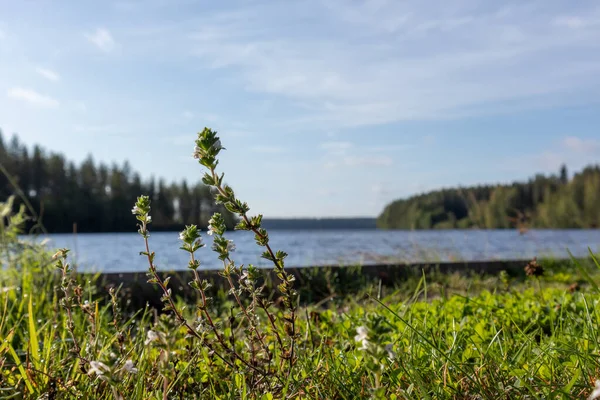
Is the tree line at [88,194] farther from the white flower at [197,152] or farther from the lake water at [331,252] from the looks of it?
the white flower at [197,152]

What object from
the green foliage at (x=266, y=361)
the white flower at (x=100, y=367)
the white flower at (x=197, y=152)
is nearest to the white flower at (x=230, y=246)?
the green foliage at (x=266, y=361)

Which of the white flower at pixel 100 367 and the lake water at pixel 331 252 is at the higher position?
the white flower at pixel 100 367

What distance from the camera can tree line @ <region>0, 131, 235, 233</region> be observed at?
4212 cm

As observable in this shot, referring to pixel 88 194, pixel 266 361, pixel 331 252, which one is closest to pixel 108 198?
pixel 88 194

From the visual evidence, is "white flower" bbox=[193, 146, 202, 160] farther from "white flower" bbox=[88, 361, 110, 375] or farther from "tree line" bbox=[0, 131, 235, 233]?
"tree line" bbox=[0, 131, 235, 233]

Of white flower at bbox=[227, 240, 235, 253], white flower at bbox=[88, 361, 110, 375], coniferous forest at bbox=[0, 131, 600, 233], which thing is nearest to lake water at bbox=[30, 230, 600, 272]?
white flower at bbox=[227, 240, 235, 253]

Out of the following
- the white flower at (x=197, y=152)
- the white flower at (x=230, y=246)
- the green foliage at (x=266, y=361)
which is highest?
the white flower at (x=197, y=152)

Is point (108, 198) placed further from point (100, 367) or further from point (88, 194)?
point (100, 367)

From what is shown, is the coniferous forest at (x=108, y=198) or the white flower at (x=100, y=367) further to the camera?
the coniferous forest at (x=108, y=198)

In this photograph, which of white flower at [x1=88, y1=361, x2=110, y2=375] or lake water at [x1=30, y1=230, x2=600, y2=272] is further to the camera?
lake water at [x1=30, y1=230, x2=600, y2=272]

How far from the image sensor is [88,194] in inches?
1850

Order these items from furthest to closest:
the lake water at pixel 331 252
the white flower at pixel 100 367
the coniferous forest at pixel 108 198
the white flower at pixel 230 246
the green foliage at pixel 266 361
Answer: the coniferous forest at pixel 108 198
the lake water at pixel 331 252
the white flower at pixel 230 246
the green foliage at pixel 266 361
the white flower at pixel 100 367

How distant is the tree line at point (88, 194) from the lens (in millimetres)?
42125

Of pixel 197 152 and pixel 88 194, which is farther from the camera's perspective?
pixel 88 194
